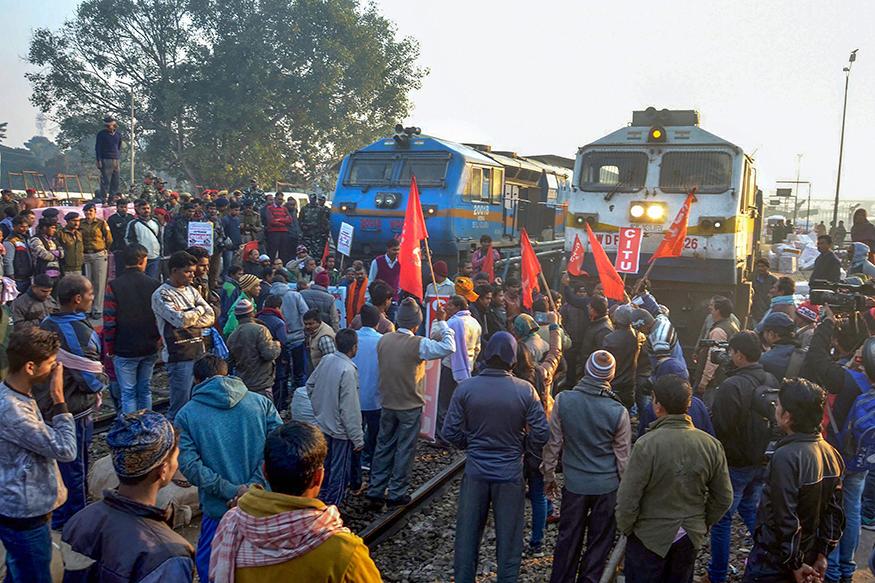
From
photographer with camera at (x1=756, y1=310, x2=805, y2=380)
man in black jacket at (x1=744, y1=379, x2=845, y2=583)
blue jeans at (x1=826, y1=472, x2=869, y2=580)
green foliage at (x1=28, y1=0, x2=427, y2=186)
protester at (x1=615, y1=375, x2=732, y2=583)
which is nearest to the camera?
man in black jacket at (x1=744, y1=379, x2=845, y2=583)

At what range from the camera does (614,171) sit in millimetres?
11648

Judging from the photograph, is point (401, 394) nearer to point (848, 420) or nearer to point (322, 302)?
point (322, 302)

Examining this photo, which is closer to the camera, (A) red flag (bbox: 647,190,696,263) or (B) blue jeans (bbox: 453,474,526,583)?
(B) blue jeans (bbox: 453,474,526,583)

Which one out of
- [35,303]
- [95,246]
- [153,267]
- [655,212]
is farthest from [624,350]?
[95,246]

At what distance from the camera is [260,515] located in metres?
2.21

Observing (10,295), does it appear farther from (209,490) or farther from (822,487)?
(822,487)

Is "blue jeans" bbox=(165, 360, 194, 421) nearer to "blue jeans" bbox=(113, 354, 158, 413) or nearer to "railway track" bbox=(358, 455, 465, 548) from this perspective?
"blue jeans" bbox=(113, 354, 158, 413)

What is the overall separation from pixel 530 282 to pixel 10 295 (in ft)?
19.3

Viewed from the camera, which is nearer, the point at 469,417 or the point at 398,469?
the point at 469,417


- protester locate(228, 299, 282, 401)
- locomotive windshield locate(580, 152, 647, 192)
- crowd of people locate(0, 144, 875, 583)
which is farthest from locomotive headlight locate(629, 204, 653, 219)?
protester locate(228, 299, 282, 401)

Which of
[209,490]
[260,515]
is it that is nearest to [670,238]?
[209,490]

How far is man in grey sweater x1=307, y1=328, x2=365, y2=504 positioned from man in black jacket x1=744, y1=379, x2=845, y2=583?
116 inches

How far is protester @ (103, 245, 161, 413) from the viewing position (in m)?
6.19

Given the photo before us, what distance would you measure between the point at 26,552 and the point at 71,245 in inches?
336
